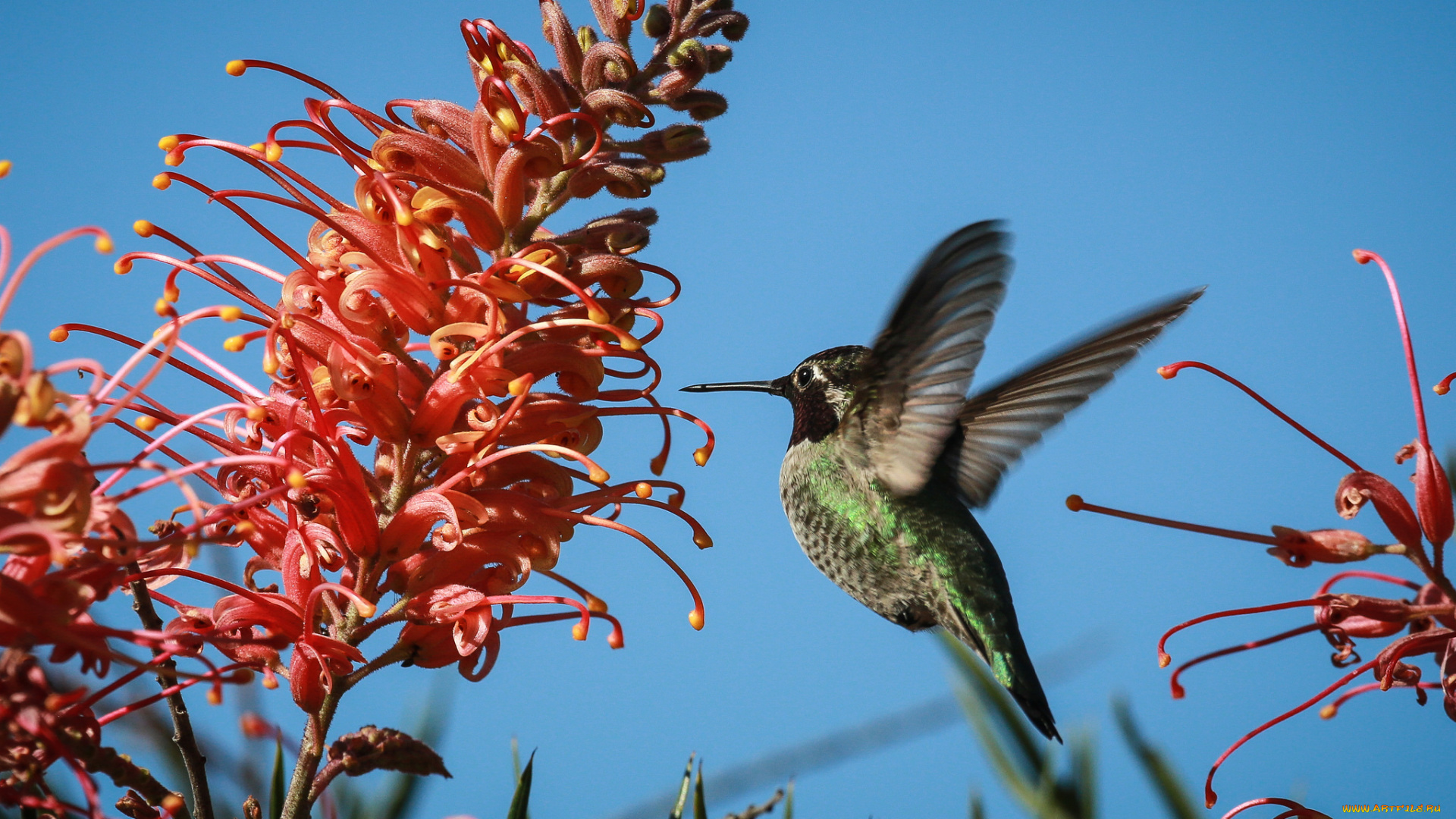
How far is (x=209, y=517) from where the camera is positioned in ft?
4.62

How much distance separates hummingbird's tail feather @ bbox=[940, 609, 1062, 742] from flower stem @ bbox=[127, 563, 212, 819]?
1.49m

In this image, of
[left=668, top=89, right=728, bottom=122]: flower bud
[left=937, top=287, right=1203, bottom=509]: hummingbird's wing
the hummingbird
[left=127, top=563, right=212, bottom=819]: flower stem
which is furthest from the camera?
the hummingbird

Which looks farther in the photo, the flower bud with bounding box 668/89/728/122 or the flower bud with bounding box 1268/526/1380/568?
the flower bud with bounding box 668/89/728/122

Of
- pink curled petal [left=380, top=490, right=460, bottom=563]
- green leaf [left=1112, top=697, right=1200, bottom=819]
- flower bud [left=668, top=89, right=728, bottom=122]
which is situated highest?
flower bud [left=668, top=89, right=728, bottom=122]

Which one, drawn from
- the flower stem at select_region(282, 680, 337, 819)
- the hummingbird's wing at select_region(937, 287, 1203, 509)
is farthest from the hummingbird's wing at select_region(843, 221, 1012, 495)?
the flower stem at select_region(282, 680, 337, 819)

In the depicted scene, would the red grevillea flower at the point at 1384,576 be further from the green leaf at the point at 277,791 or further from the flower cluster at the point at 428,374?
the green leaf at the point at 277,791

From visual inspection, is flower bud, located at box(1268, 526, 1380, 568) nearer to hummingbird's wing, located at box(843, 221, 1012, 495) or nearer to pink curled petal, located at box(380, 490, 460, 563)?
hummingbird's wing, located at box(843, 221, 1012, 495)

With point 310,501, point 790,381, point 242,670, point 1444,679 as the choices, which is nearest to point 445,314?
point 310,501

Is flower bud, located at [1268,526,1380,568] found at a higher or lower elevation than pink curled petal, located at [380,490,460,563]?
lower

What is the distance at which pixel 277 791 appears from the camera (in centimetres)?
194

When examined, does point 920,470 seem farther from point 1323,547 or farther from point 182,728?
point 182,728

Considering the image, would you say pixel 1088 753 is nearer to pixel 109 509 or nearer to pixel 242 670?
pixel 242 670

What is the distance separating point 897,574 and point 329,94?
1.42 m

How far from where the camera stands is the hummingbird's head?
2.46 m
